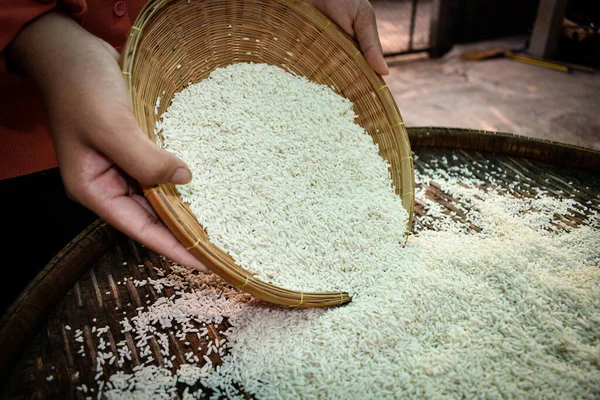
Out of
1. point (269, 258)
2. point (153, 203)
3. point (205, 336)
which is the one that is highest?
point (153, 203)

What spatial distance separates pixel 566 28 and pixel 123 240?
472 centimetres

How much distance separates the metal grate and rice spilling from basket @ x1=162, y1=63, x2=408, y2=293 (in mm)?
3552

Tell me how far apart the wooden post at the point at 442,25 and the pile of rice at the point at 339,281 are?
3.74 metres

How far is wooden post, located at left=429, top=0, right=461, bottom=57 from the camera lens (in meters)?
4.71

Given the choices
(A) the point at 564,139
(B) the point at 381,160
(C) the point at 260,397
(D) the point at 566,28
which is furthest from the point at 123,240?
(D) the point at 566,28

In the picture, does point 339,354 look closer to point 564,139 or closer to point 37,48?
point 37,48

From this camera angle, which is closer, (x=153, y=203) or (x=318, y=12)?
(x=153, y=203)

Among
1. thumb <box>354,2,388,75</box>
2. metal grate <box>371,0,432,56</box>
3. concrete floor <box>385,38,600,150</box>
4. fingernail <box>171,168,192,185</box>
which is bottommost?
concrete floor <box>385,38,600,150</box>

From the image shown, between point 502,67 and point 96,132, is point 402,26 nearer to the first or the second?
point 502,67

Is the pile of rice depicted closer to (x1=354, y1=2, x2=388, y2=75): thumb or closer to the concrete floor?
(x1=354, y1=2, x2=388, y2=75): thumb

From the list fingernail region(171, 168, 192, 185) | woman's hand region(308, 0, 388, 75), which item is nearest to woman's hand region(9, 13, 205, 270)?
fingernail region(171, 168, 192, 185)

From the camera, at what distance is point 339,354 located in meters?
1.12

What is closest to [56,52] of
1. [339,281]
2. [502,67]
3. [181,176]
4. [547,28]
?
[181,176]

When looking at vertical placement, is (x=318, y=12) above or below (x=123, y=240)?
above
